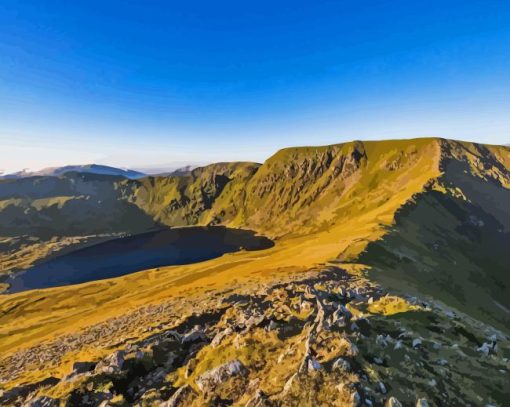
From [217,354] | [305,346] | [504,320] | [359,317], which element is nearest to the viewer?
[305,346]

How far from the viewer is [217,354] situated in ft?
78.8

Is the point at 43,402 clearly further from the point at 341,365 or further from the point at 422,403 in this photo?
the point at 422,403

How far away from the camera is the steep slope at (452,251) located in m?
90.9

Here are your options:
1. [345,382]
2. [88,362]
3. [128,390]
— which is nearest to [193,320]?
[88,362]

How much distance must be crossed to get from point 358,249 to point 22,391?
91.1 m

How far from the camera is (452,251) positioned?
133m

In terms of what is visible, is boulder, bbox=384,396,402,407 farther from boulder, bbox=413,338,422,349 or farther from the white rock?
boulder, bbox=413,338,422,349

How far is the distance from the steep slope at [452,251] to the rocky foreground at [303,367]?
3945cm

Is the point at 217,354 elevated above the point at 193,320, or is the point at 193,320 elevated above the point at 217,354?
the point at 217,354

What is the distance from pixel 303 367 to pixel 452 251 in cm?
13655

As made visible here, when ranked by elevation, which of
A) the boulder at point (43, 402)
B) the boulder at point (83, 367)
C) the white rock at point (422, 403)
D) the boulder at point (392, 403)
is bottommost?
the boulder at point (83, 367)

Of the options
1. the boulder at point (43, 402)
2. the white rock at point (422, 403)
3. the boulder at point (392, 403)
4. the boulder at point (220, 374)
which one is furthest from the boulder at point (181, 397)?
the white rock at point (422, 403)

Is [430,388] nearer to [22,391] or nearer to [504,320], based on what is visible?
[22,391]

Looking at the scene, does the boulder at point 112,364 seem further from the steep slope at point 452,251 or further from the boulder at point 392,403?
the steep slope at point 452,251
